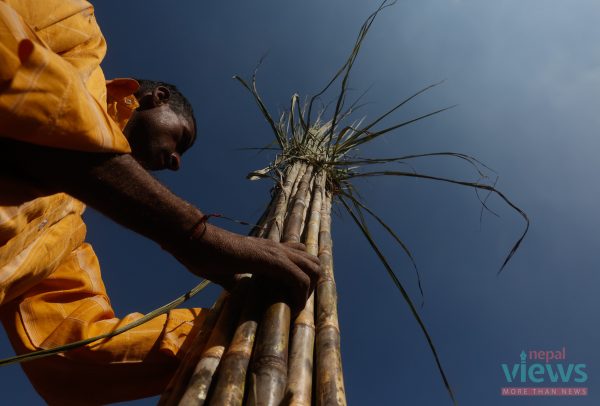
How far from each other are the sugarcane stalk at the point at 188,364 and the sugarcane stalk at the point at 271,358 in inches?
5.5

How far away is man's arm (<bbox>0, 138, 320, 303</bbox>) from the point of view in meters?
0.78

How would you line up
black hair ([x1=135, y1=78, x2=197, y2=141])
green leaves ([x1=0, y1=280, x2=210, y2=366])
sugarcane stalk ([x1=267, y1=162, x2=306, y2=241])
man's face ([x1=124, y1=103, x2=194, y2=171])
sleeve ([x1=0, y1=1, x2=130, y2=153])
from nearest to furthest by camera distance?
sleeve ([x1=0, y1=1, x2=130, y2=153]) → green leaves ([x1=0, y1=280, x2=210, y2=366]) → sugarcane stalk ([x1=267, y1=162, x2=306, y2=241]) → man's face ([x1=124, y1=103, x2=194, y2=171]) → black hair ([x1=135, y1=78, x2=197, y2=141])

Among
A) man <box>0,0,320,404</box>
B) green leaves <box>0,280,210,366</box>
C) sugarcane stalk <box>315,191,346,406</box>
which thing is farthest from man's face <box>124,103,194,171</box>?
sugarcane stalk <box>315,191,346,406</box>

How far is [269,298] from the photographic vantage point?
983mm

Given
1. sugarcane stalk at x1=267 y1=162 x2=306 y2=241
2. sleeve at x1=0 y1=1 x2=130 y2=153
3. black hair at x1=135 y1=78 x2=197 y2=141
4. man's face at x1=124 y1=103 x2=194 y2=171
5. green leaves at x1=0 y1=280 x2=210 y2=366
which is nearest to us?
sleeve at x1=0 y1=1 x2=130 y2=153

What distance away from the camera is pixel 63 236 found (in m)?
1.23

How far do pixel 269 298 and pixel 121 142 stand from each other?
18.4 inches

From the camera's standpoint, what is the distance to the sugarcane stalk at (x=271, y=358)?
719 mm

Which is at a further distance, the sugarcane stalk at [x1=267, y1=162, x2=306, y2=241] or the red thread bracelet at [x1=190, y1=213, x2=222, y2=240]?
the sugarcane stalk at [x1=267, y1=162, x2=306, y2=241]

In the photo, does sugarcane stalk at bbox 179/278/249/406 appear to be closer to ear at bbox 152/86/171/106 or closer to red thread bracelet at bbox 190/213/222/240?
red thread bracelet at bbox 190/213/222/240

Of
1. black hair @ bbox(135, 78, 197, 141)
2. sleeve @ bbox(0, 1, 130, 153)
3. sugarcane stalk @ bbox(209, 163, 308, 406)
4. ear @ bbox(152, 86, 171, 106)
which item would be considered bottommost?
sugarcane stalk @ bbox(209, 163, 308, 406)

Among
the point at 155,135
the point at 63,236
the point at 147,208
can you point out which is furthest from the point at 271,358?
the point at 155,135

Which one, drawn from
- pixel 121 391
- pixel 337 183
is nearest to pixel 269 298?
pixel 121 391

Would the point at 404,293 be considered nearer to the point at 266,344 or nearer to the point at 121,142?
the point at 266,344
